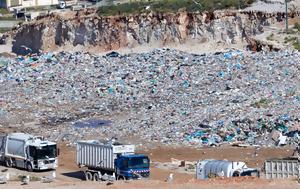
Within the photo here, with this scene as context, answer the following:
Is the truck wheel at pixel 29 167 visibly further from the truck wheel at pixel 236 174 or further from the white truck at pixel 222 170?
the truck wheel at pixel 236 174

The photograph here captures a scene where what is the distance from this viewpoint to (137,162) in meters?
37.6

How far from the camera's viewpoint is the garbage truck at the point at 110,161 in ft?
123

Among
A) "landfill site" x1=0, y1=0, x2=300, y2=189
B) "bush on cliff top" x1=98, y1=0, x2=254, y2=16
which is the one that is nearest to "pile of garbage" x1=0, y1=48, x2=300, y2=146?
"landfill site" x1=0, y1=0, x2=300, y2=189

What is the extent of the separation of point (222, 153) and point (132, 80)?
1764 cm

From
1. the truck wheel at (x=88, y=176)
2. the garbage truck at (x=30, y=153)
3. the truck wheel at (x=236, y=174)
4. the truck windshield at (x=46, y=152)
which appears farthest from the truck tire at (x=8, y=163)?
the truck wheel at (x=236, y=174)

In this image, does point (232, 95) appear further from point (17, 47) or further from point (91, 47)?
point (17, 47)

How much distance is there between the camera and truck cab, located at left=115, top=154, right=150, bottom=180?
37312mm

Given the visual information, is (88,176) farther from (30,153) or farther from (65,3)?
(65,3)

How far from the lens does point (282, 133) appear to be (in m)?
45.2

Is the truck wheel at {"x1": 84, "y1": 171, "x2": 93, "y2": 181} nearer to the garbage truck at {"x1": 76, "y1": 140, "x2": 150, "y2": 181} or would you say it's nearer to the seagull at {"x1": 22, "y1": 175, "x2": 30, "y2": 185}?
the garbage truck at {"x1": 76, "y1": 140, "x2": 150, "y2": 181}

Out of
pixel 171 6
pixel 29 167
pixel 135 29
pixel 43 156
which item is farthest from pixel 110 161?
pixel 171 6

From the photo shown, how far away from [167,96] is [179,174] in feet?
52.8

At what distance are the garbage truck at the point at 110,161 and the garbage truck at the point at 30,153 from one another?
1286 millimetres

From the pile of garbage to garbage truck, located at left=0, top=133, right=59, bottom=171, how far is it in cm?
642
